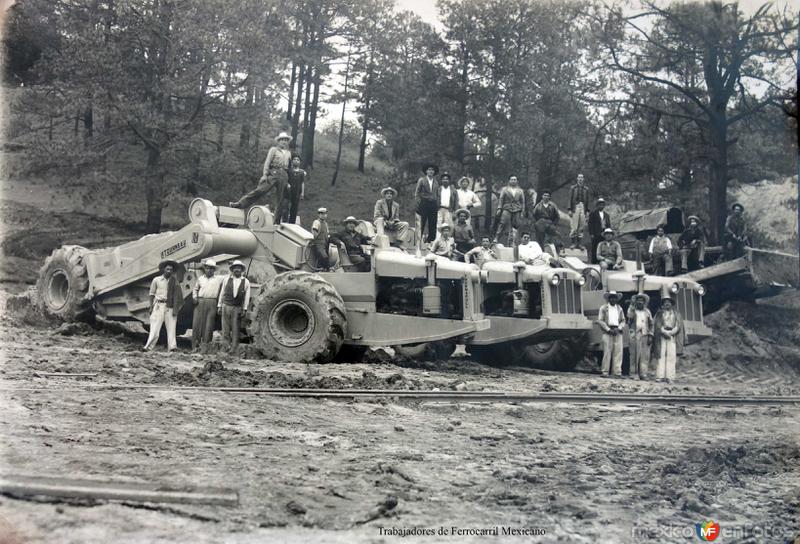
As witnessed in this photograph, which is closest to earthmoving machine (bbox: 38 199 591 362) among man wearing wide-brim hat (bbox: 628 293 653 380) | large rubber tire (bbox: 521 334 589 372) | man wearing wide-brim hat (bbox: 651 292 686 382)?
large rubber tire (bbox: 521 334 589 372)

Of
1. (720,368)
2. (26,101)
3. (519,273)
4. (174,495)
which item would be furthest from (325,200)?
(174,495)

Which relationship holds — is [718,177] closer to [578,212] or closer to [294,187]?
[578,212]

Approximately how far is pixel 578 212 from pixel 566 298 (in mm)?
4626

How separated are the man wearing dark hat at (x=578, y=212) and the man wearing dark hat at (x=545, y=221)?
445mm

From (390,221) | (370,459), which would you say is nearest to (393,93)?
(390,221)

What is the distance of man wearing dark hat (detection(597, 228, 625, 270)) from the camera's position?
1598 cm

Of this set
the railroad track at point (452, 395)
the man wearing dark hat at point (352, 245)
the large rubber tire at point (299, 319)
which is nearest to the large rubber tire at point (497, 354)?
the man wearing dark hat at point (352, 245)

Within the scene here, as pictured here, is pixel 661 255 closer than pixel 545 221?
No

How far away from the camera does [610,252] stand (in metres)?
16.1

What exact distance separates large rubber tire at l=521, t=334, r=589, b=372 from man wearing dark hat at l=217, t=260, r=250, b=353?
17.1ft

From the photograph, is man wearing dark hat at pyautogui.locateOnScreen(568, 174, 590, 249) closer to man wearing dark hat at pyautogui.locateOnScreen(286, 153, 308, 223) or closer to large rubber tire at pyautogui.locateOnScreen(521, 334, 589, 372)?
large rubber tire at pyautogui.locateOnScreen(521, 334, 589, 372)

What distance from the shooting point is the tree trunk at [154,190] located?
19.8 metres

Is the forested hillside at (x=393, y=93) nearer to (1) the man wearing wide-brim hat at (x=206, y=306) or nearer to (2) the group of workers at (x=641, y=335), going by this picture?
(2) the group of workers at (x=641, y=335)

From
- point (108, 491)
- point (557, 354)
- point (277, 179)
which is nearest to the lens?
point (108, 491)
